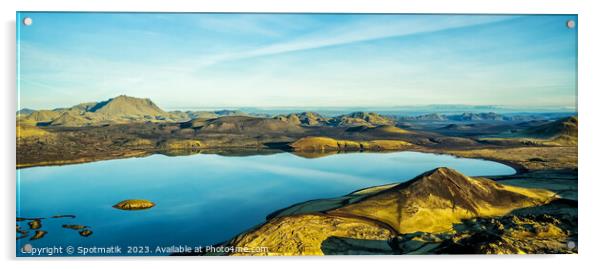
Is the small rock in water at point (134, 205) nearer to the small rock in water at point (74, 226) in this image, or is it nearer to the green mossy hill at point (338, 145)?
the small rock in water at point (74, 226)

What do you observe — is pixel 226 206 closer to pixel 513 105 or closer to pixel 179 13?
pixel 179 13

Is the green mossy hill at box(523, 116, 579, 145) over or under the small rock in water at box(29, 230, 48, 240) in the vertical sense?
over

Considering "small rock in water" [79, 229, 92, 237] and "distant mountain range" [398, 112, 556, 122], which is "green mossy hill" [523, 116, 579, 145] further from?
"small rock in water" [79, 229, 92, 237]

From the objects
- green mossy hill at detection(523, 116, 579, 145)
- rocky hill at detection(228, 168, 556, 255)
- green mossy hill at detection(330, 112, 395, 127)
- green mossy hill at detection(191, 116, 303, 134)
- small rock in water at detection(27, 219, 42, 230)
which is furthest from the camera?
green mossy hill at detection(191, 116, 303, 134)

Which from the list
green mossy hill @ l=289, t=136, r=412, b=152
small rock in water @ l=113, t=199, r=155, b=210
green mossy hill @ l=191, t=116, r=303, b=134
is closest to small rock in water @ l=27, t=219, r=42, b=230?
small rock in water @ l=113, t=199, r=155, b=210

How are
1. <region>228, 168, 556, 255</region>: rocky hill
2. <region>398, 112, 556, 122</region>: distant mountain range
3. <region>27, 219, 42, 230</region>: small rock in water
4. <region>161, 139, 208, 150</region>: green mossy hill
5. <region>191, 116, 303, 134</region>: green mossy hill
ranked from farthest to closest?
<region>191, 116, 303, 134</region>: green mossy hill < <region>161, 139, 208, 150</region>: green mossy hill < <region>398, 112, 556, 122</region>: distant mountain range < <region>27, 219, 42, 230</region>: small rock in water < <region>228, 168, 556, 255</region>: rocky hill

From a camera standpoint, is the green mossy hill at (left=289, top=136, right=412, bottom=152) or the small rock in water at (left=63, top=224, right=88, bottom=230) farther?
the green mossy hill at (left=289, top=136, right=412, bottom=152)

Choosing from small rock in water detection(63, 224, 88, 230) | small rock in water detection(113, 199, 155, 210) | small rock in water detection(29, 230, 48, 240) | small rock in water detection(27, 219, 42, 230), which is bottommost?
small rock in water detection(29, 230, 48, 240)
